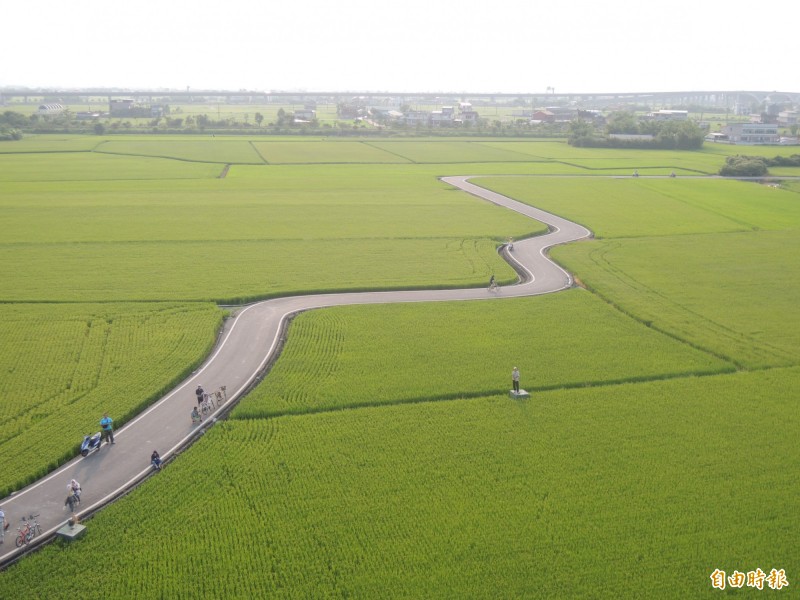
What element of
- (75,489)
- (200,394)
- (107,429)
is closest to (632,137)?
(200,394)

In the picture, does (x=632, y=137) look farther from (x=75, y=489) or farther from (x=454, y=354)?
(x=75, y=489)

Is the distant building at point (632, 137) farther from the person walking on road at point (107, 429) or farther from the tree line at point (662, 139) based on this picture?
the person walking on road at point (107, 429)

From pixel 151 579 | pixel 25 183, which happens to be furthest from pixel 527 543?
pixel 25 183

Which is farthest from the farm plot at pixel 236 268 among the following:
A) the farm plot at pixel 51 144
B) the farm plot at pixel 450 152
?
the farm plot at pixel 51 144

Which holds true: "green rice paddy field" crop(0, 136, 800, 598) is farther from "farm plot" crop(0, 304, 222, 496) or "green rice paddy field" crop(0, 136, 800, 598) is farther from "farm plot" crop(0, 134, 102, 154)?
"farm plot" crop(0, 134, 102, 154)

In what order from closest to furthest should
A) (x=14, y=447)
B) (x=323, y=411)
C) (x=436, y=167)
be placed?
(x=14, y=447) → (x=323, y=411) → (x=436, y=167)

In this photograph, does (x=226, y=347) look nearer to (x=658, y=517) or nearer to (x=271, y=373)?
(x=271, y=373)
